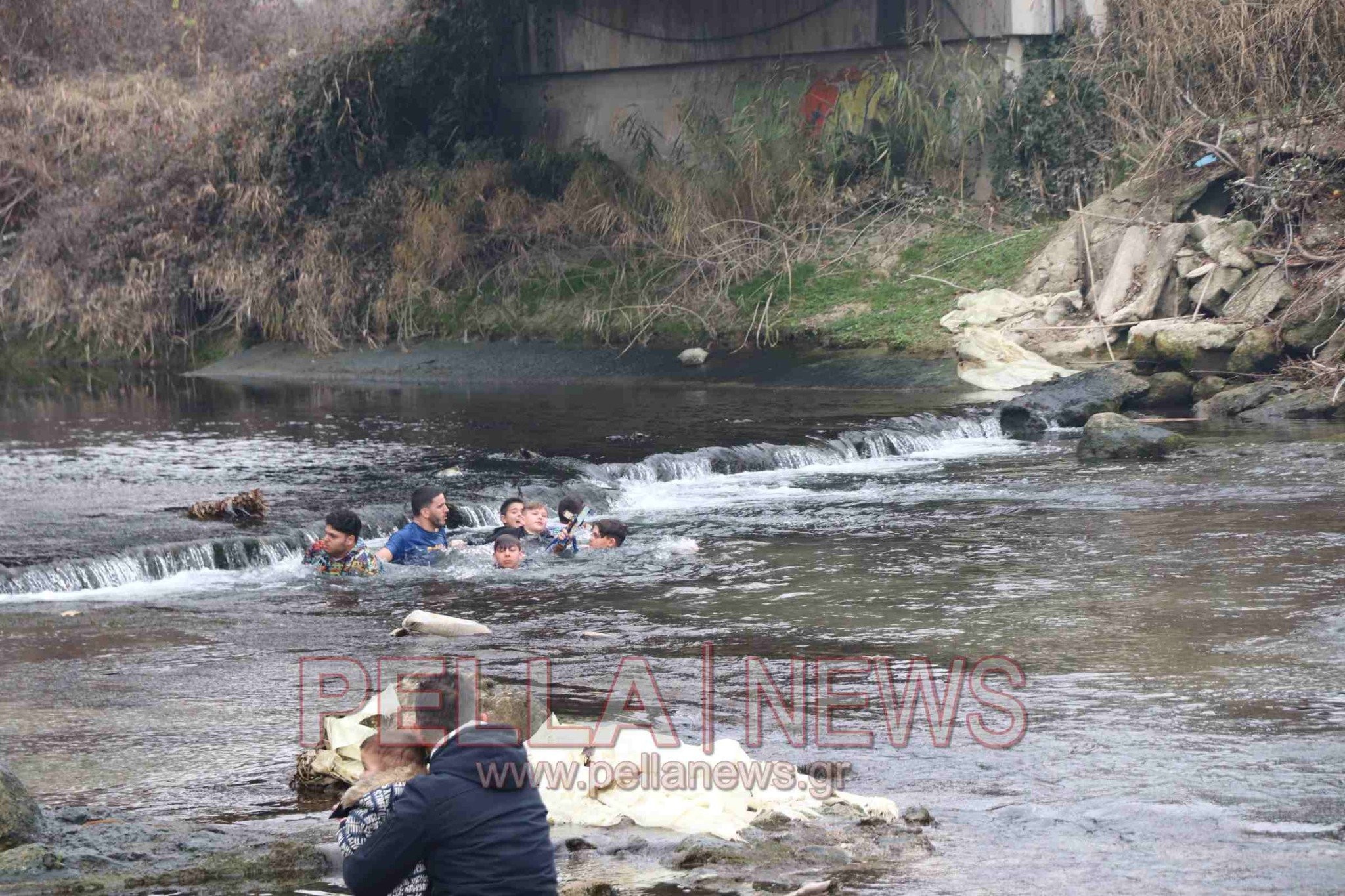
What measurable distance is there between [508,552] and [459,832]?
8.02 meters

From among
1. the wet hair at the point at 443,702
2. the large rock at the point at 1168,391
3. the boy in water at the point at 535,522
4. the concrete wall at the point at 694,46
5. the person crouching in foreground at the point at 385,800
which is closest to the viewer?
the person crouching in foreground at the point at 385,800

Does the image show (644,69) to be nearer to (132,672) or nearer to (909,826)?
(132,672)

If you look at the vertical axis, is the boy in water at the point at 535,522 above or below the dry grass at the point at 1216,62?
below

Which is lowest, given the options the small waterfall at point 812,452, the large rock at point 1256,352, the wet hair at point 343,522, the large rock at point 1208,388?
the small waterfall at point 812,452

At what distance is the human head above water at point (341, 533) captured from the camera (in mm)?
12281

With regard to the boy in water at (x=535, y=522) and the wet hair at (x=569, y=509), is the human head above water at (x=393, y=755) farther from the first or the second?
the boy in water at (x=535, y=522)

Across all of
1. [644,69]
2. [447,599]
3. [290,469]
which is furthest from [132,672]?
[644,69]

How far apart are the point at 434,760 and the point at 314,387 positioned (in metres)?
22.7

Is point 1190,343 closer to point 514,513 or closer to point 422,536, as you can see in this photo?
point 514,513

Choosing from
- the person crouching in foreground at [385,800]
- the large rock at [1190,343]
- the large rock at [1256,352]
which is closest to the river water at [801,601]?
the person crouching in foreground at [385,800]

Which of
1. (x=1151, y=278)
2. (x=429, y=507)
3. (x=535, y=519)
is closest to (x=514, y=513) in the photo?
(x=535, y=519)

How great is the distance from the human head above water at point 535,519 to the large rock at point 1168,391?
33.1 ft

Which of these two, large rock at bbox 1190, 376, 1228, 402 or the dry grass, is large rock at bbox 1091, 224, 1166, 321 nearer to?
the dry grass

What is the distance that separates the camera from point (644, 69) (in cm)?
3120
